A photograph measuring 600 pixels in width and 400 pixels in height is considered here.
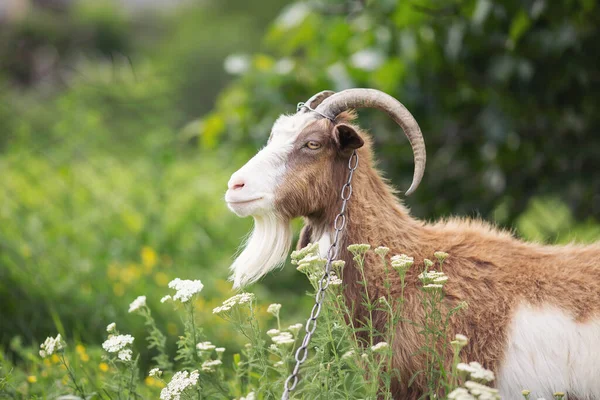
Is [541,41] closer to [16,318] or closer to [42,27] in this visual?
[16,318]

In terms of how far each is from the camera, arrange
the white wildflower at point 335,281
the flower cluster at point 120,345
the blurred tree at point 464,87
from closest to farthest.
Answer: the white wildflower at point 335,281
the flower cluster at point 120,345
the blurred tree at point 464,87

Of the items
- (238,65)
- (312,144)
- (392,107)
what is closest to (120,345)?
(312,144)

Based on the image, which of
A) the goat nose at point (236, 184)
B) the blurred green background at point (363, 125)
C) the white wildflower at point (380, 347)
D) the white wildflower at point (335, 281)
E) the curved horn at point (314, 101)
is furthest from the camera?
the blurred green background at point (363, 125)

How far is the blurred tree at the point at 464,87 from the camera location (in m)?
4.85

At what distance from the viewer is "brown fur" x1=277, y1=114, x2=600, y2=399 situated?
123 inches

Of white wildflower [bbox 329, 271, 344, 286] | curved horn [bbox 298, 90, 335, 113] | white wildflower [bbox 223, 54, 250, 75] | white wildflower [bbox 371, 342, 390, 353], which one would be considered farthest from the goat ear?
white wildflower [bbox 223, 54, 250, 75]

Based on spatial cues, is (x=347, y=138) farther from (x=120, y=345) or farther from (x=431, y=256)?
(x=120, y=345)

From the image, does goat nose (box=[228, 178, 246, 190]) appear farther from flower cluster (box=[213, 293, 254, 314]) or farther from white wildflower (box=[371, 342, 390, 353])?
white wildflower (box=[371, 342, 390, 353])

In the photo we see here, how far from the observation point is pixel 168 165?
27.4 feet

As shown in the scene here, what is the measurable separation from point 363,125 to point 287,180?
8.06 ft

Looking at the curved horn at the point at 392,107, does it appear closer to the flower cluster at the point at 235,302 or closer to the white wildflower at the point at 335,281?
the white wildflower at the point at 335,281

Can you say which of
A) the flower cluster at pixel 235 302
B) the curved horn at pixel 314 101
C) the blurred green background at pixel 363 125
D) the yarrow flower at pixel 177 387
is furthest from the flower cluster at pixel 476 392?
the blurred green background at pixel 363 125

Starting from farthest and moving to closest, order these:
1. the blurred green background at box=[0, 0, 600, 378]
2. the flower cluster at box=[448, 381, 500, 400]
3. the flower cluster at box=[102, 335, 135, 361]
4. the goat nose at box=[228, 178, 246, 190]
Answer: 1. the blurred green background at box=[0, 0, 600, 378]
2. the goat nose at box=[228, 178, 246, 190]
3. the flower cluster at box=[102, 335, 135, 361]
4. the flower cluster at box=[448, 381, 500, 400]

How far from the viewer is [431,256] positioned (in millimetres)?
3365
